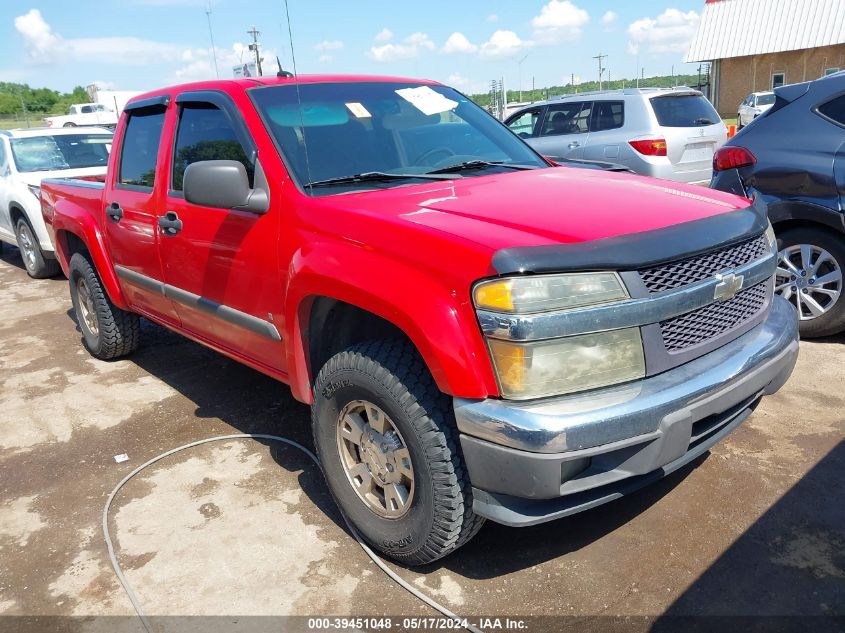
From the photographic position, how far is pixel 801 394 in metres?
3.96

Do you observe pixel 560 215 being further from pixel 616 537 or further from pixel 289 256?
pixel 616 537

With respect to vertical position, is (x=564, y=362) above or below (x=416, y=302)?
below

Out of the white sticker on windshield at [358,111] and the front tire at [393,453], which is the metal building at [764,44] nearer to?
the white sticker on windshield at [358,111]

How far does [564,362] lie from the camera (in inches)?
84.8

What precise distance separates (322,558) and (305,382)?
2.36 ft

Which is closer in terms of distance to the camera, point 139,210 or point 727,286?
point 727,286

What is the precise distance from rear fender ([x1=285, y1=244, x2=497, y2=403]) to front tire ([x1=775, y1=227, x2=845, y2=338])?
126 inches

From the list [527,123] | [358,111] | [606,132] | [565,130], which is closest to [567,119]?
[565,130]

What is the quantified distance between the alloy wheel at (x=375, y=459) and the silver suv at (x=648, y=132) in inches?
228

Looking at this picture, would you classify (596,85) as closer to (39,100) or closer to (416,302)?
(416,302)

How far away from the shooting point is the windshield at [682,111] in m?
8.29

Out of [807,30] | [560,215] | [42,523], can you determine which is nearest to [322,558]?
[42,523]

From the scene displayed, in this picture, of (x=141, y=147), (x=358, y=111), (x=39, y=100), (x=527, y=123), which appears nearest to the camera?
(x=358, y=111)

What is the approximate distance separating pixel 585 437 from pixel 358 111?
2.07 metres
